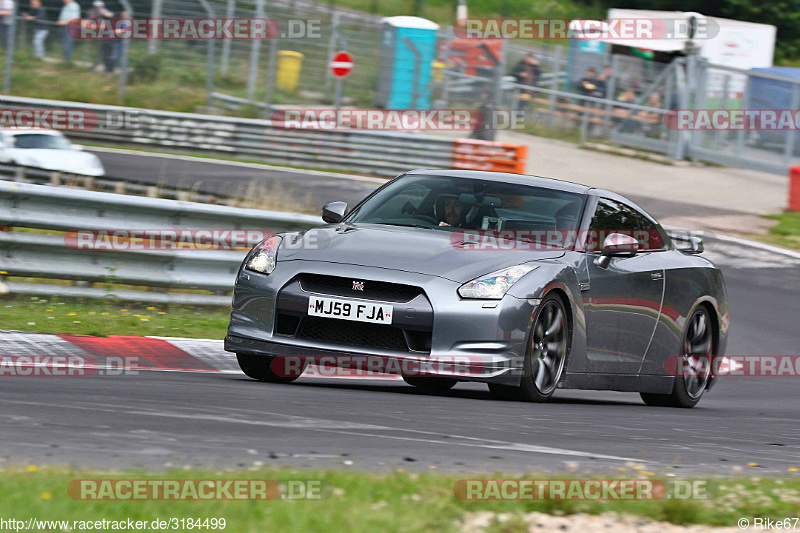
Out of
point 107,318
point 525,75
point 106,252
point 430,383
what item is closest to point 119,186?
point 106,252

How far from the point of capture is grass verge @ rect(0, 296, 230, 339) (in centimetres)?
899

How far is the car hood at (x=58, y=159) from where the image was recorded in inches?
835

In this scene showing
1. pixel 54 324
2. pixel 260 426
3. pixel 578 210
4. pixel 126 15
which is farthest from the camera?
pixel 126 15

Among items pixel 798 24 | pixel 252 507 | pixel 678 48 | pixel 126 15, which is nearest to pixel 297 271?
pixel 252 507

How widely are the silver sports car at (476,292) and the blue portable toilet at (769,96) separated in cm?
1859

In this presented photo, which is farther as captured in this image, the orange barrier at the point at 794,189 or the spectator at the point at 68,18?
the spectator at the point at 68,18

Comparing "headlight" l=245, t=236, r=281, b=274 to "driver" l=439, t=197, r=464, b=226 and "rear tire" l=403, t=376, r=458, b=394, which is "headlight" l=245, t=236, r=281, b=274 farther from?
"rear tire" l=403, t=376, r=458, b=394

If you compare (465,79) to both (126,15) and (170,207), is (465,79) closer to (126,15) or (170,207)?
(126,15)

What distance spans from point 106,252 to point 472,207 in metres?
3.31

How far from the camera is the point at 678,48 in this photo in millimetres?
34969

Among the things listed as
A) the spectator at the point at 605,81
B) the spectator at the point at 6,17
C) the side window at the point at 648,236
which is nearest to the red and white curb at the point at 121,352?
the side window at the point at 648,236

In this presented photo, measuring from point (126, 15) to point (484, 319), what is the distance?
2104cm

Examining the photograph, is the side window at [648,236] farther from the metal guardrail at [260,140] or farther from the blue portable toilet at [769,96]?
the blue portable toilet at [769,96]

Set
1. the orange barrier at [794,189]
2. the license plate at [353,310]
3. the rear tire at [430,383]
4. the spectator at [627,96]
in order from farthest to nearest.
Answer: the spectator at [627,96]
the orange barrier at [794,189]
the rear tire at [430,383]
the license plate at [353,310]
